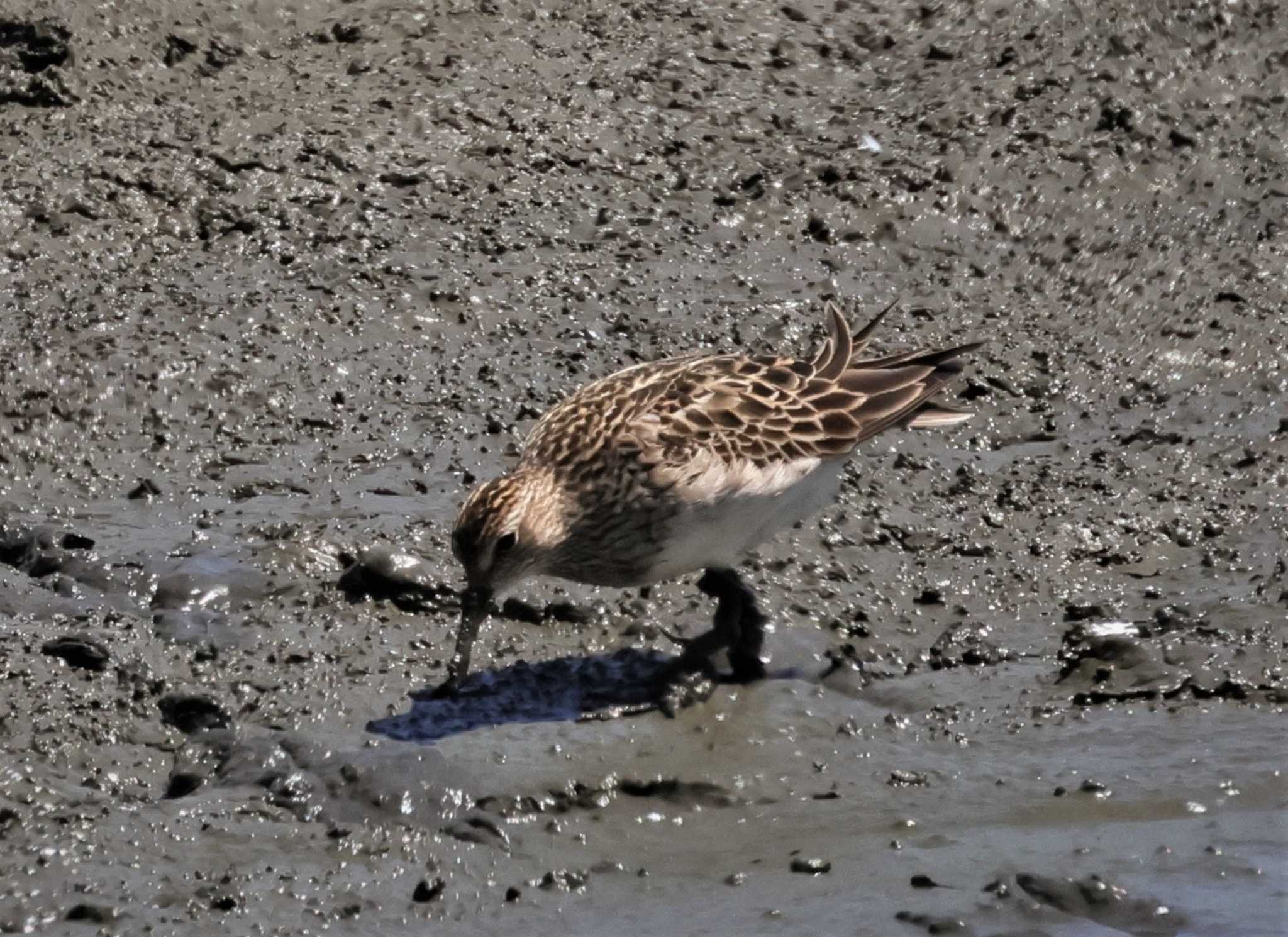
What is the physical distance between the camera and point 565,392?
366 inches

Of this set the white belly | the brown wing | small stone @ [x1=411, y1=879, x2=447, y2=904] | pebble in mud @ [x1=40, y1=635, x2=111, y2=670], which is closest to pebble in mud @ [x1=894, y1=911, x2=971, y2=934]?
small stone @ [x1=411, y1=879, x2=447, y2=904]

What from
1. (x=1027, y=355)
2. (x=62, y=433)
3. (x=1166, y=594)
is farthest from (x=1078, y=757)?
(x=62, y=433)

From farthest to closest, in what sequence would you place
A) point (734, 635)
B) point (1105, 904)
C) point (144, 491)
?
1. point (144, 491)
2. point (734, 635)
3. point (1105, 904)

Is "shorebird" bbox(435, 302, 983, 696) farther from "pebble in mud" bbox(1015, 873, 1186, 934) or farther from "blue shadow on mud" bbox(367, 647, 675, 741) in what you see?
"pebble in mud" bbox(1015, 873, 1186, 934)

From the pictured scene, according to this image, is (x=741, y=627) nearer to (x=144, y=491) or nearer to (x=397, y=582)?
(x=397, y=582)

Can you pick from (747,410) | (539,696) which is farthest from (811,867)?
(747,410)

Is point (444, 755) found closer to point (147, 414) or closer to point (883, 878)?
point (883, 878)

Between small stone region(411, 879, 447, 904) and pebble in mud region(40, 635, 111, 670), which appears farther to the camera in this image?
pebble in mud region(40, 635, 111, 670)

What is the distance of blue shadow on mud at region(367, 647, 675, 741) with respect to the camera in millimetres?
7031

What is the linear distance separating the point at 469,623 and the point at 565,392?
2436 mm

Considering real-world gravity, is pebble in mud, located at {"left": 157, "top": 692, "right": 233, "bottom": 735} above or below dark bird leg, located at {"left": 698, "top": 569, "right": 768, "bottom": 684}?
below

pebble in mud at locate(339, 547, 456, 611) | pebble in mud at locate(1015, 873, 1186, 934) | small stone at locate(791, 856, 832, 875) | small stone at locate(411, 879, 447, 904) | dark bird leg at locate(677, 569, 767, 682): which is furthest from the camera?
pebble in mud at locate(339, 547, 456, 611)

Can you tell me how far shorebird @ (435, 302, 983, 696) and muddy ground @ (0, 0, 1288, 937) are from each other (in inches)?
15.4

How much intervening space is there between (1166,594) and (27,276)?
5613 mm
